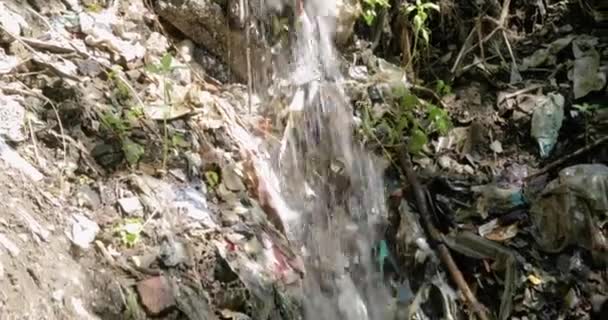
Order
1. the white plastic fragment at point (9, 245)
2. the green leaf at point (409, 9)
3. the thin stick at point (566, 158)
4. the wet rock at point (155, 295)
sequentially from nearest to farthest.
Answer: the white plastic fragment at point (9, 245)
the wet rock at point (155, 295)
the thin stick at point (566, 158)
the green leaf at point (409, 9)

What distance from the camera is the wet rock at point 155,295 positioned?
Result: 7.67ft

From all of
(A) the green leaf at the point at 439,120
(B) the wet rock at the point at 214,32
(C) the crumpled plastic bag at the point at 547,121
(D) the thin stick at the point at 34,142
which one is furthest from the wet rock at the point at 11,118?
(C) the crumpled plastic bag at the point at 547,121

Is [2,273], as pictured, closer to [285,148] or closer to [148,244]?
[148,244]

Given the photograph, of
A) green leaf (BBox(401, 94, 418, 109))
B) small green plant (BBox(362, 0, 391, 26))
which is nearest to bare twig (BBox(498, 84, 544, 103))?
green leaf (BBox(401, 94, 418, 109))

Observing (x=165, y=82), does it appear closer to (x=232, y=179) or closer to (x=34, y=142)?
(x=232, y=179)

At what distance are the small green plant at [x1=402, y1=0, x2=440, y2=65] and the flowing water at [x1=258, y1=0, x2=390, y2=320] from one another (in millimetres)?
450

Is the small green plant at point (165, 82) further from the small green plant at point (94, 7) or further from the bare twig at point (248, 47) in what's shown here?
the bare twig at point (248, 47)

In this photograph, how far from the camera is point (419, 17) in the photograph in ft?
12.8

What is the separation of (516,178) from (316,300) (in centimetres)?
125

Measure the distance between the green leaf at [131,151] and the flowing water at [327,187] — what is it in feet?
2.47

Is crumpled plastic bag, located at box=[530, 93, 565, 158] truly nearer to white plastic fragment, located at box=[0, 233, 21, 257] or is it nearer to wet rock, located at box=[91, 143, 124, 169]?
wet rock, located at box=[91, 143, 124, 169]

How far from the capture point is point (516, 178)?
350 centimetres

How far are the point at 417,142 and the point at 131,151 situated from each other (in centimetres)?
155

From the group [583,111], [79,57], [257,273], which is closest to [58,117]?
[79,57]
